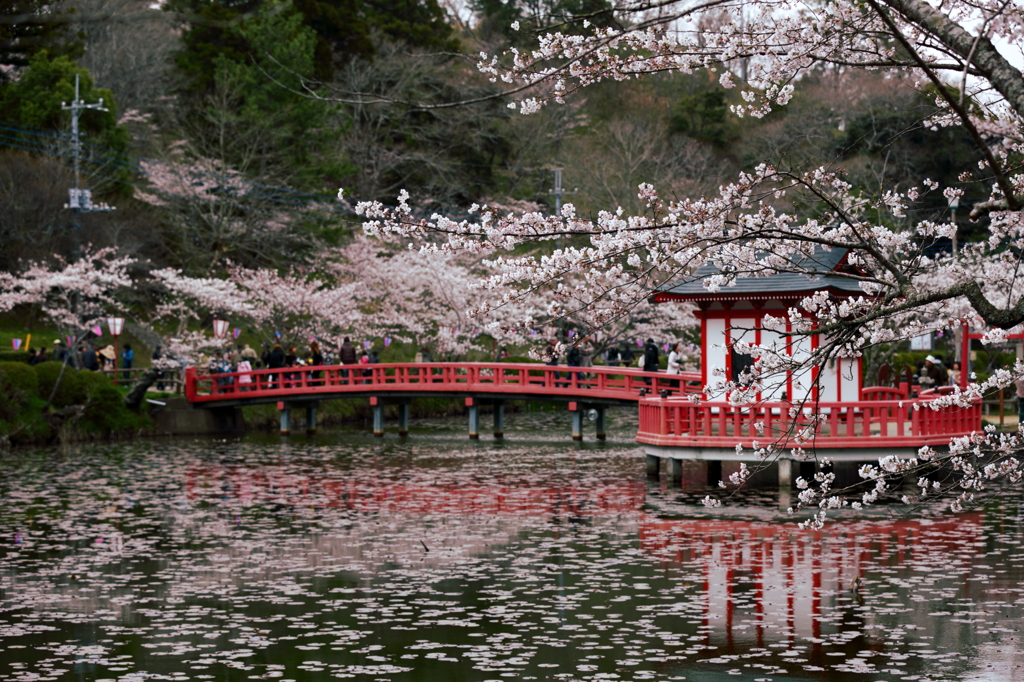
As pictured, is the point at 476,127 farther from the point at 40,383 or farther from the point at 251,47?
the point at 40,383

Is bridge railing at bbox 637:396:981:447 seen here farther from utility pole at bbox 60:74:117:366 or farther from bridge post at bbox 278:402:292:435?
utility pole at bbox 60:74:117:366

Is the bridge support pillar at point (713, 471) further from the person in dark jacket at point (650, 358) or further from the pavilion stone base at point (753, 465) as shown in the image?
the person in dark jacket at point (650, 358)

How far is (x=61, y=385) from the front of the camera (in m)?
29.1

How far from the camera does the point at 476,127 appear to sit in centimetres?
4566

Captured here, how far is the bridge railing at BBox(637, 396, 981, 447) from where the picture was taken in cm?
1931

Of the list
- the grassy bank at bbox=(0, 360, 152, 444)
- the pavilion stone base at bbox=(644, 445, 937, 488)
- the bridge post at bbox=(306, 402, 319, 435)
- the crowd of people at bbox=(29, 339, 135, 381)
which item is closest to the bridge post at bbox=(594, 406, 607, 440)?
the pavilion stone base at bbox=(644, 445, 937, 488)

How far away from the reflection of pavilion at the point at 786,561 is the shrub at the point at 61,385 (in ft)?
56.9

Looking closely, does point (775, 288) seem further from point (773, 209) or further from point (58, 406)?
point (58, 406)

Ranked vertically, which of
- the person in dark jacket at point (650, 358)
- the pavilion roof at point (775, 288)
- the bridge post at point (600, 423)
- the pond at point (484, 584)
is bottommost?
the pond at point (484, 584)

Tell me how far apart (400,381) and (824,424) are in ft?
48.3

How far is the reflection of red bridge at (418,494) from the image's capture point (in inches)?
731

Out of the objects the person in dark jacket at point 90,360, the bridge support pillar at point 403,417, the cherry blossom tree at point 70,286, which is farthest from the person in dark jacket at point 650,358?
the cherry blossom tree at point 70,286

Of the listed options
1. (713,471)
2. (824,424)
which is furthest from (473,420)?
(824,424)

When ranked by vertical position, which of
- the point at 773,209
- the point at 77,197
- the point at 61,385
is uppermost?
the point at 77,197
